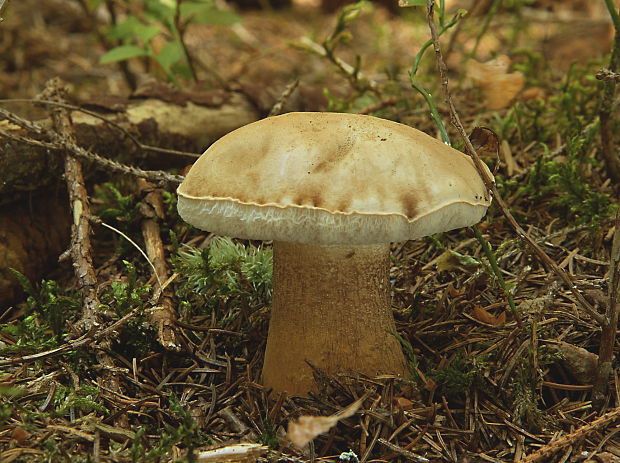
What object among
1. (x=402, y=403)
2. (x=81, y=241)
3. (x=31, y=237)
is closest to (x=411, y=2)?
A: (x=402, y=403)

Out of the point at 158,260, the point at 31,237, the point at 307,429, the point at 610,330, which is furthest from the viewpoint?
the point at 31,237

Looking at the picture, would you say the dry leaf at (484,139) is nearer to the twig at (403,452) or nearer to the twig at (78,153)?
the twig at (403,452)

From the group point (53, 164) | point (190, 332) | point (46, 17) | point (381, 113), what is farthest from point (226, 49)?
point (190, 332)

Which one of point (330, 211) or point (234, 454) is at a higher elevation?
point (330, 211)

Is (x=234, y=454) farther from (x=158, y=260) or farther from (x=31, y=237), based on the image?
(x=31, y=237)

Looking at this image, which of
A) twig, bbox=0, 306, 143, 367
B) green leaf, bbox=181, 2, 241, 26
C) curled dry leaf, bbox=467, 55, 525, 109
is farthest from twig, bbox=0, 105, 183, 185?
curled dry leaf, bbox=467, 55, 525, 109

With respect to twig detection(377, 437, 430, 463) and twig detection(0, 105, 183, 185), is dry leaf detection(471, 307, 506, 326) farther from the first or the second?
twig detection(0, 105, 183, 185)

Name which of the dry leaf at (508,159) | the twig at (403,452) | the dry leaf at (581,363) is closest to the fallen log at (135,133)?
the dry leaf at (508,159)
